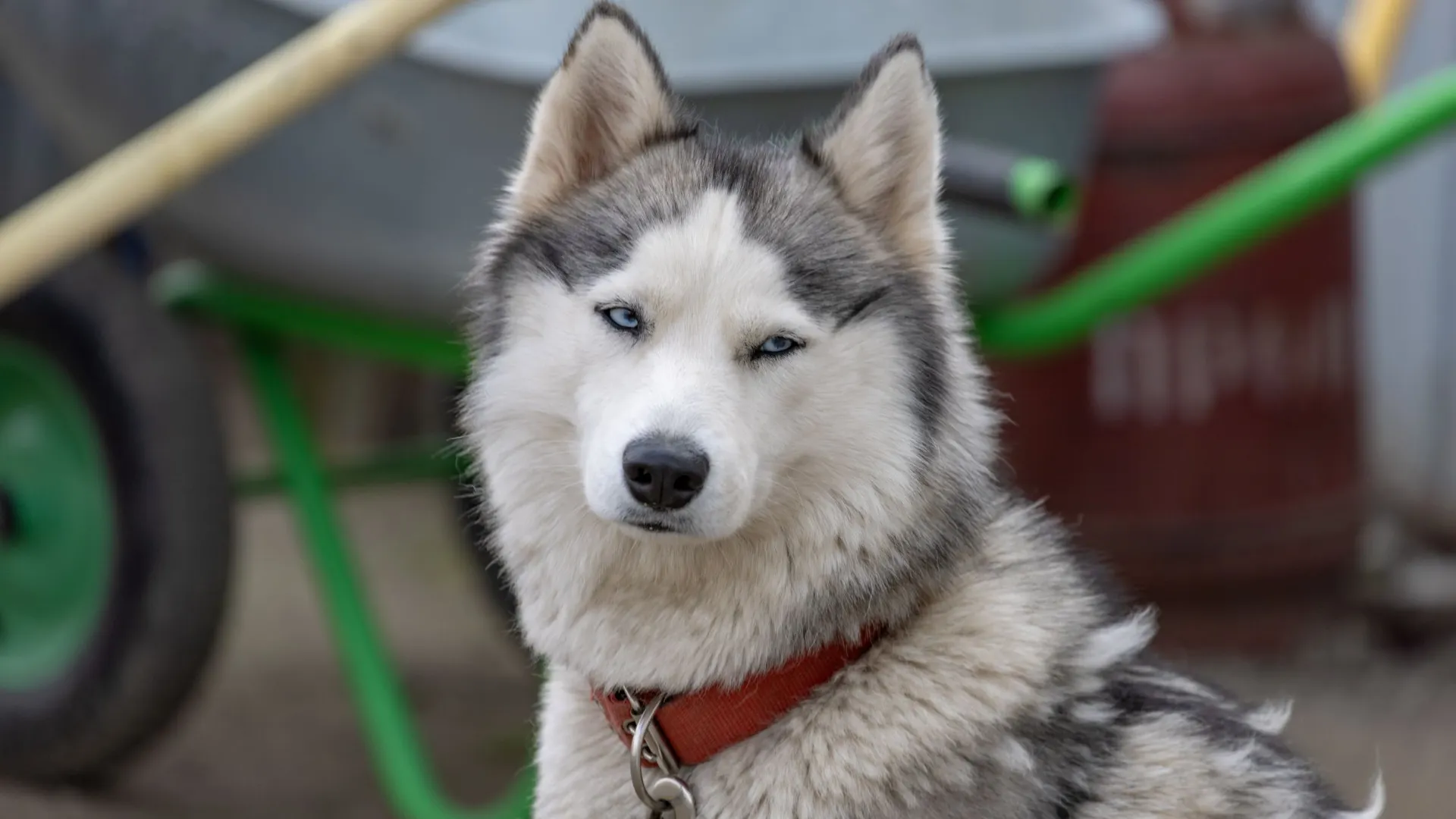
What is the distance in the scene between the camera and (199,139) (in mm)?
2719

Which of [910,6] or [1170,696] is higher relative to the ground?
[910,6]

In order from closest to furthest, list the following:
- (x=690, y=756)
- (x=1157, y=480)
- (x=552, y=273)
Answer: (x=690, y=756), (x=552, y=273), (x=1157, y=480)

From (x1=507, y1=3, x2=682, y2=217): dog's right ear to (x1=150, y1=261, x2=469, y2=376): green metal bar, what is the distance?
61.6 inches

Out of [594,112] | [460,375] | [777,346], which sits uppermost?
[594,112]

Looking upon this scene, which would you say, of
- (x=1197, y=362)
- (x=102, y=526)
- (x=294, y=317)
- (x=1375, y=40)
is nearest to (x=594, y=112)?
(x=294, y=317)

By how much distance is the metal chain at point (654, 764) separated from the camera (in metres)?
1.96

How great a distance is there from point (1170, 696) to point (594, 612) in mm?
748

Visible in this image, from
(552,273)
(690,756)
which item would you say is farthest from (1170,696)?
(552,273)

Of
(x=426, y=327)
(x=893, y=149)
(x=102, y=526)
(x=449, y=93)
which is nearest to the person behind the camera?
(x=893, y=149)

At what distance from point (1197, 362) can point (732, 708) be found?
10.5ft

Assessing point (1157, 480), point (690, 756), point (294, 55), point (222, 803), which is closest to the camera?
point (690, 756)

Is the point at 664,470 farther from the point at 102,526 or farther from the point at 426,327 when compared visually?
the point at 102,526

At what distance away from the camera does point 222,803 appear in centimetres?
430

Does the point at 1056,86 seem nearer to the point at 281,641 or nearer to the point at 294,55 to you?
the point at 294,55
